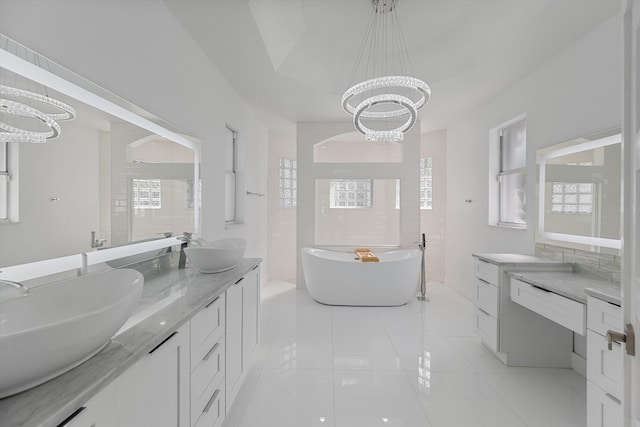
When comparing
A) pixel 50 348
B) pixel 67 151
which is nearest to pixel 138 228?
pixel 67 151

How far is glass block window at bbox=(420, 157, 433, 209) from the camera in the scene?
5.14 m

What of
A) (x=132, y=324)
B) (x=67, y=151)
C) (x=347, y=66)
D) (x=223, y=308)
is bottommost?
(x=223, y=308)

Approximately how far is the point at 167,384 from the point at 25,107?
1.15 m

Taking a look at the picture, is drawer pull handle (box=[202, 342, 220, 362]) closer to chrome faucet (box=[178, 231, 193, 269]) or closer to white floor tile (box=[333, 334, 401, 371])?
chrome faucet (box=[178, 231, 193, 269])

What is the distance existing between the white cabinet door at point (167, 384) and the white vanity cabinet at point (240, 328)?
0.50m

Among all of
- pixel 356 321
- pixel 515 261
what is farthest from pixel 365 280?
pixel 515 261

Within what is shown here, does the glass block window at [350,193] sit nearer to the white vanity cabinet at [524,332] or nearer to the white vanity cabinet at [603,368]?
the white vanity cabinet at [524,332]

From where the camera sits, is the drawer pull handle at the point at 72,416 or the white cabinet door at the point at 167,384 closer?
the drawer pull handle at the point at 72,416

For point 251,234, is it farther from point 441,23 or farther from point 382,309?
point 441,23

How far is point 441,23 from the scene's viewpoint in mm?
2451

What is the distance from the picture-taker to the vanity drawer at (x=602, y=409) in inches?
51.7

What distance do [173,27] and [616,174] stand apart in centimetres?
336

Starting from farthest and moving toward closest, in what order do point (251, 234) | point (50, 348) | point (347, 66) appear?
point (251, 234), point (347, 66), point (50, 348)

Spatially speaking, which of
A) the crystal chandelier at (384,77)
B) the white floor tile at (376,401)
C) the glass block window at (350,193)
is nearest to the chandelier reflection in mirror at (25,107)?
the crystal chandelier at (384,77)
